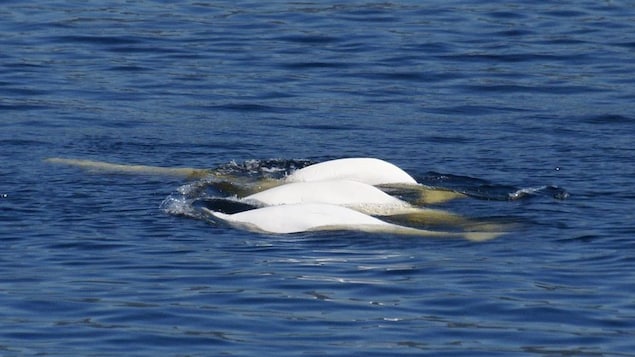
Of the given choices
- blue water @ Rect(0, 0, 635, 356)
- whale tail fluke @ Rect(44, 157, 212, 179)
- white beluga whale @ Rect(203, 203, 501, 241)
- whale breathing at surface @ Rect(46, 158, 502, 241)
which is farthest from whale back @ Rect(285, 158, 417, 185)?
white beluga whale @ Rect(203, 203, 501, 241)

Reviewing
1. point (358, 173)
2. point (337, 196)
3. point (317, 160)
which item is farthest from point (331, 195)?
point (317, 160)

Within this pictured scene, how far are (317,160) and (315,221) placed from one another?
167 inches

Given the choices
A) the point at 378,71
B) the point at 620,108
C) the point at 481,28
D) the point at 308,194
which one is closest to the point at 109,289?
the point at 308,194

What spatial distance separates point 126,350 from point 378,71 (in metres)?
13.8

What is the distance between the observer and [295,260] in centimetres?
1241

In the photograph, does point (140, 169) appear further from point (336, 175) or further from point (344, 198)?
point (344, 198)

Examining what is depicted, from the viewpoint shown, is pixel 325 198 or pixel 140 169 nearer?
pixel 325 198

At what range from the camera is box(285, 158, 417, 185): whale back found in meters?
15.9

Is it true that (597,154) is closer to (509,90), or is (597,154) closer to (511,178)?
(511,178)

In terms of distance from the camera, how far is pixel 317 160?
17703 mm

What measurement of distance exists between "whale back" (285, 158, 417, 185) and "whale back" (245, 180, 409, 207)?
42.5 inches

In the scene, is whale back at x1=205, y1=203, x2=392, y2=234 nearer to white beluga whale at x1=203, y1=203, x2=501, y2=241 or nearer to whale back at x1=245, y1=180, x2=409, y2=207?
white beluga whale at x1=203, y1=203, x2=501, y2=241

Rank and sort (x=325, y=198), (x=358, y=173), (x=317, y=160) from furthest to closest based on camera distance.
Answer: (x=317, y=160) → (x=358, y=173) → (x=325, y=198)

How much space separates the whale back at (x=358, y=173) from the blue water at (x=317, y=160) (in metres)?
0.74
